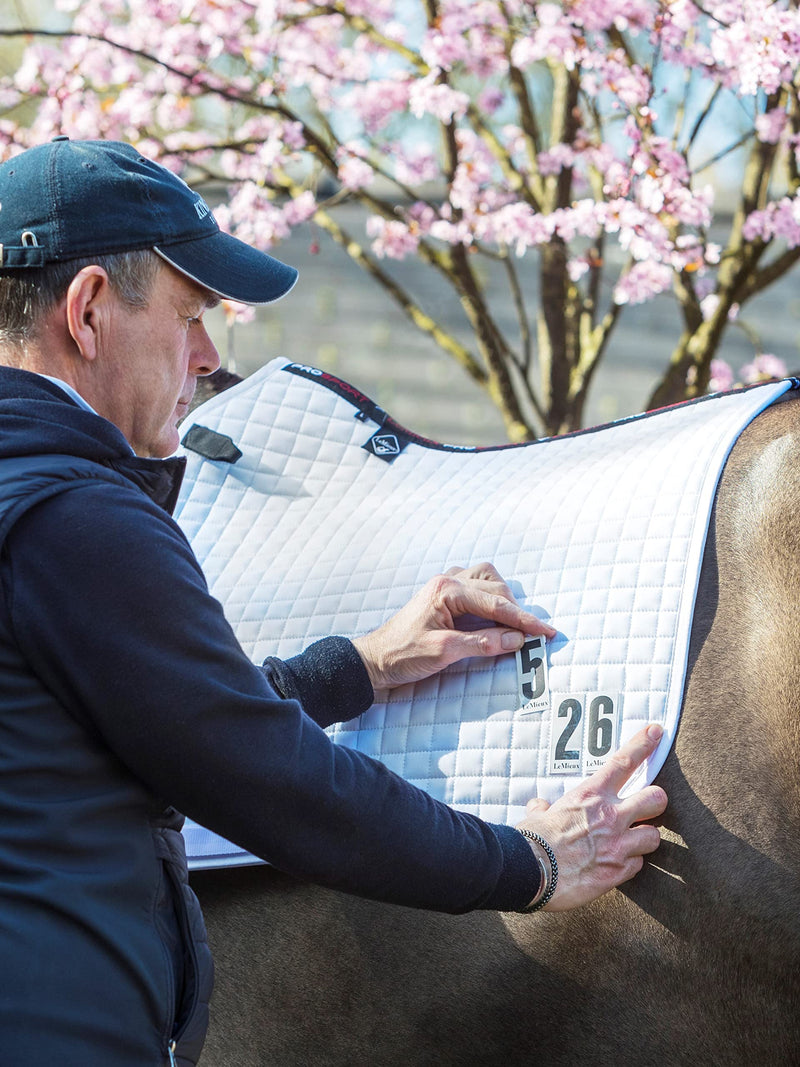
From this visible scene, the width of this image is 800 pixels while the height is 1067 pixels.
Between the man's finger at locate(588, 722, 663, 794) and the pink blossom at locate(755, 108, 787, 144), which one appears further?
the pink blossom at locate(755, 108, 787, 144)

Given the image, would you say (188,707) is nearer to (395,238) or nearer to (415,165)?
(395,238)

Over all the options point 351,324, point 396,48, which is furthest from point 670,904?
point 351,324

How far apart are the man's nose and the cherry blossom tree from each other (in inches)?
69.9

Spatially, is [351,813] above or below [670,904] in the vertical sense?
above

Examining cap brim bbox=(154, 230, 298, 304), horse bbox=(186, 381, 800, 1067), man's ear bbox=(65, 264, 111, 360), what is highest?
cap brim bbox=(154, 230, 298, 304)

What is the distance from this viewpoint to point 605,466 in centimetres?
169

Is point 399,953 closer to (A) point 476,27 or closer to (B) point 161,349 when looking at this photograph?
(B) point 161,349

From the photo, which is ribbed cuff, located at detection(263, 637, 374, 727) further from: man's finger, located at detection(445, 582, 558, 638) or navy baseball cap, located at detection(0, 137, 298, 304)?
navy baseball cap, located at detection(0, 137, 298, 304)

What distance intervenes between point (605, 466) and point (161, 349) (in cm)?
72

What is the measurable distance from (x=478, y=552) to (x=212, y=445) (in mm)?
612

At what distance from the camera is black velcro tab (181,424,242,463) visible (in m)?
2.01

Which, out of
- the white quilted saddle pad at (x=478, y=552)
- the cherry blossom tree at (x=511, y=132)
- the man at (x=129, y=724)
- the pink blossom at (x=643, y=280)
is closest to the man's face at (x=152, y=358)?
the man at (x=129, y=724)

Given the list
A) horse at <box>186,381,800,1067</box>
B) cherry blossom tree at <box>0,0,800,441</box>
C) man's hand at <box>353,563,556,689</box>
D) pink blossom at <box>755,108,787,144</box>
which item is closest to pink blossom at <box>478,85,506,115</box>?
cherry blossom tree at <box>0,0,800,441</box>

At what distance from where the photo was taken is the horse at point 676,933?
1.34m
